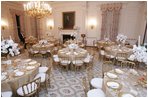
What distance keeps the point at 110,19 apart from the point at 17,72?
8.03 m

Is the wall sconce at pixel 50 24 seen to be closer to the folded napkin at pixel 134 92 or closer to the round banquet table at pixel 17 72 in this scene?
the round banquet table at pixel 17 72

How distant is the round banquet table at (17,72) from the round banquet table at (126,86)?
7.25 ft

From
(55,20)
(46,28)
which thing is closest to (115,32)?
(55,20)

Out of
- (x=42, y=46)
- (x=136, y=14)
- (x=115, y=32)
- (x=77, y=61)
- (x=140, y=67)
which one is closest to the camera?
(x=77, y=61)

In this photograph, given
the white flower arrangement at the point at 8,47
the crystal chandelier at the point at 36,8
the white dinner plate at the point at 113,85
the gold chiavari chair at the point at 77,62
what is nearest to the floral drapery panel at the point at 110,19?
the gold chiavari chair at the point at 77,62

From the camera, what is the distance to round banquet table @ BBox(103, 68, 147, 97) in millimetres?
2602

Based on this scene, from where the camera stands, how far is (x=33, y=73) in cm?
387

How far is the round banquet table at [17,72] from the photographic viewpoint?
326cm

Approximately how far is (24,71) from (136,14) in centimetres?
868

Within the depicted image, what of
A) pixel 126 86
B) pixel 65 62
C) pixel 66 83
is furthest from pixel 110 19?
pixel 126 86

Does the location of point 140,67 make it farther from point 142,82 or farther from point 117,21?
point 117,21

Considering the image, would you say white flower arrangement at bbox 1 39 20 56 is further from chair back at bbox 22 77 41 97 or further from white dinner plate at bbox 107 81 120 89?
white dinner plate at bbox 107 81 120 89

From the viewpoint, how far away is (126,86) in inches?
114

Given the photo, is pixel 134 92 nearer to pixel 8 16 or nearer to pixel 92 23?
pixel 92 23
